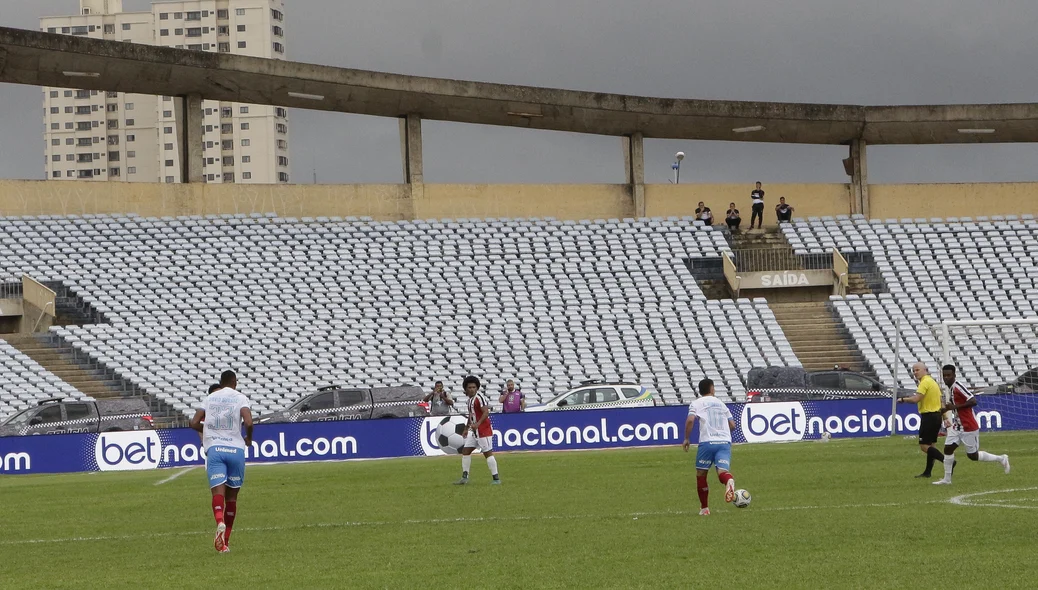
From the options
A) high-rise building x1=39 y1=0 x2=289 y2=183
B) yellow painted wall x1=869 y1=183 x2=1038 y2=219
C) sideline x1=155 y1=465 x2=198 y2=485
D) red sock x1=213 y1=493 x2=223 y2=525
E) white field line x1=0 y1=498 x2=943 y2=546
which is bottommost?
sideline x1=155 y1=465 x2=198 y2=485

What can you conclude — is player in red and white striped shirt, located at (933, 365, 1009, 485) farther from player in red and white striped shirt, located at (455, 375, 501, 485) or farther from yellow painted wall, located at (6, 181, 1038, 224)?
yellow painted wall, located at (6, 181, 1038, 224)

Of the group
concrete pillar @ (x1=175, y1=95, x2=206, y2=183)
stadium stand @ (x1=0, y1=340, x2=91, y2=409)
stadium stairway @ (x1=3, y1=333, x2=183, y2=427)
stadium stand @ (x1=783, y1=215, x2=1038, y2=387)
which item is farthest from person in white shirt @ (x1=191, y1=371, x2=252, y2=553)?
concrete pillar @ (x1=175, y1=95, x2=206, y2=183)

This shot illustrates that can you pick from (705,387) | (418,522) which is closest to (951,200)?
(705,387)

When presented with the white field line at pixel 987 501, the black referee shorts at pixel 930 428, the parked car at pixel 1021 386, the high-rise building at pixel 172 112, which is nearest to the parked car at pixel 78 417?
the black referee shorts at pixel 930 428

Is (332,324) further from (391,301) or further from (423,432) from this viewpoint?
(423,432)

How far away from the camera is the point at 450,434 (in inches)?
1287

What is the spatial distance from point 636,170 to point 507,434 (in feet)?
70.4

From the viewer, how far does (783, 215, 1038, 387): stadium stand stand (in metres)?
42.8

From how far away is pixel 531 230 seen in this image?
50.7 metres

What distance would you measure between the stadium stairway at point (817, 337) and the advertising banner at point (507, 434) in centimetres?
700

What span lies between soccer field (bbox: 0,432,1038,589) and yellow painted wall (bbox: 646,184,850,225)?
2768cm

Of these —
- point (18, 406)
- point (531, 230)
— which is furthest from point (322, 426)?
point (531, 230)

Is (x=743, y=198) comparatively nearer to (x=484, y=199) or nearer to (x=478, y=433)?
(x=484, y=199)

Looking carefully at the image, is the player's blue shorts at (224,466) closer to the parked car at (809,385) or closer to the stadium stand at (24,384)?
the stadium stand at (24,384)
